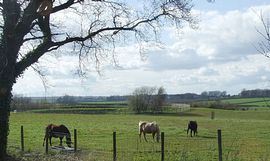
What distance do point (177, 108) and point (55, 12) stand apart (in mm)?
102153

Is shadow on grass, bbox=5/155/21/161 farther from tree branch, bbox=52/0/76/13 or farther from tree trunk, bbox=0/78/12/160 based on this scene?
tree branch, bbox=52/0/76/13

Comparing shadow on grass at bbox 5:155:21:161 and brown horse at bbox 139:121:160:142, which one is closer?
shadow on grass at bbox 5:155:21:161

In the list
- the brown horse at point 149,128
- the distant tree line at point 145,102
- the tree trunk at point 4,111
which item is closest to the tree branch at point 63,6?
the tree trunk at point 4,111

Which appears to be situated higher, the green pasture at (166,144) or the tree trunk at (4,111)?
the tree trunk at (4,111)

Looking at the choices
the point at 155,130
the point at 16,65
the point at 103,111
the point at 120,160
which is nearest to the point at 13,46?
the point at 16,65

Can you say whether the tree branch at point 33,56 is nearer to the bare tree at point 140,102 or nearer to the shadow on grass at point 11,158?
the shadow on grass at point 11,158

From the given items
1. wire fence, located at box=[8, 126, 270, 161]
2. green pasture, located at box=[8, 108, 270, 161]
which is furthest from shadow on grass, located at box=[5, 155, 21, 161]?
wire fence, located at box=[8, 126, 270, 161]

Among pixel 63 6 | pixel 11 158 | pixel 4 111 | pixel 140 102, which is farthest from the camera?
pixel 140 102

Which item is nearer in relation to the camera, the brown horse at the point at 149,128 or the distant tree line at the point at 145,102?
the brown horse at the point at 149,128

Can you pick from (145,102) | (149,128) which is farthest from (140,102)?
(149,128)

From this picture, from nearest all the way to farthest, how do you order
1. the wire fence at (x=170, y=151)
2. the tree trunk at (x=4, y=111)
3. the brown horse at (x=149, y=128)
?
1. the tree trunk at (x=4, y=111)
2. the wire fence at (x=170, y=151)
3. the brown horse at (x=149, y=128)

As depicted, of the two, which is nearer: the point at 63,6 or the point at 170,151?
the point at 63,6

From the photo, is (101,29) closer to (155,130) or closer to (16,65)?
(16,65)

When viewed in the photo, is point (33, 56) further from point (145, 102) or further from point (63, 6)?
point (145, 102)
